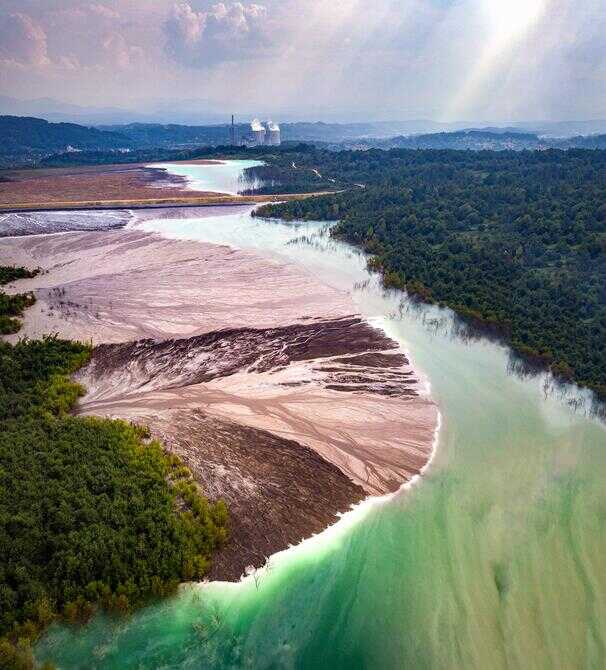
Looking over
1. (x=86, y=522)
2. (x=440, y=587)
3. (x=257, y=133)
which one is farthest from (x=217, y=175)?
(x=440, y=587)

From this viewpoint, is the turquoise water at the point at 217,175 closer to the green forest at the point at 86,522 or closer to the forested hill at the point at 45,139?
the forested hill at the point at 45,139

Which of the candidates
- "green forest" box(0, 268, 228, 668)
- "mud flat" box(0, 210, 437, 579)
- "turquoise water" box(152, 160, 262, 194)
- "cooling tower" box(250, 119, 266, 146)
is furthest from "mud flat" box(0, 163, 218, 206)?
"green forest" box(0, 268, 228, 668)

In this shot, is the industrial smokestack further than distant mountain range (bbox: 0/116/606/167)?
No

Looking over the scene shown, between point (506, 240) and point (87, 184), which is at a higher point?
point (87, 184)

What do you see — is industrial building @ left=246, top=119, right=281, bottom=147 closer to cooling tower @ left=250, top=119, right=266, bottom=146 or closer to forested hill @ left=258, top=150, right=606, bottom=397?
cooling tower @ left=250, top=119, right=266, bottom=146

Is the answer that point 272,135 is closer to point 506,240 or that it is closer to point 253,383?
point 506,240

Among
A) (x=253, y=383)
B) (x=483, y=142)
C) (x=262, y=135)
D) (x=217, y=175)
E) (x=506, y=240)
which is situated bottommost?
(x=253, y=383)
